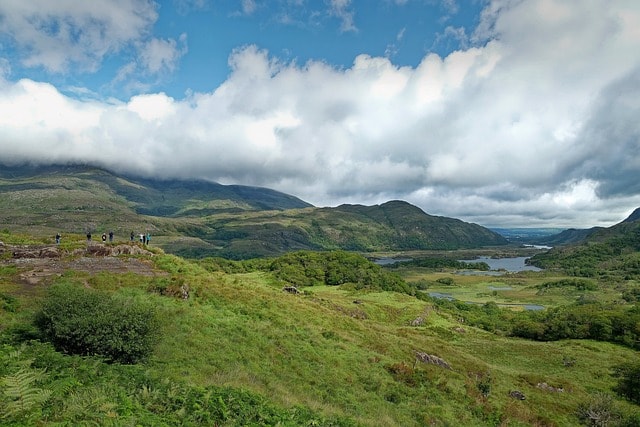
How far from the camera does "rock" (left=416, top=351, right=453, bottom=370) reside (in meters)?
37.8

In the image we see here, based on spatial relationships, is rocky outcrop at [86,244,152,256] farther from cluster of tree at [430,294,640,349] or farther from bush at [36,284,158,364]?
cluster of tree at [430,294,640,349]

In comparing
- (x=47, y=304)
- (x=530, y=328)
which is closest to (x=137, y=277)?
(x=47, y=304)

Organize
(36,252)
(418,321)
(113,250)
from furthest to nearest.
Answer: (418,321) → (113,250) → (36,252)

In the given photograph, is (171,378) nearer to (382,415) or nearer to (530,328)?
(382,415)

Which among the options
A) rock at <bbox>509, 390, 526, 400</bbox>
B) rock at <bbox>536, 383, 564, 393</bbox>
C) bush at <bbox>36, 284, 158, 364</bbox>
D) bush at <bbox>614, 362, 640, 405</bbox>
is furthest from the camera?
bush at <bbox>614, 362, 640, 405</bbox>

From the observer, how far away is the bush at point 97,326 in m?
18.8

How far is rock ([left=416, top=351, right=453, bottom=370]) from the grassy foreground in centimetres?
72

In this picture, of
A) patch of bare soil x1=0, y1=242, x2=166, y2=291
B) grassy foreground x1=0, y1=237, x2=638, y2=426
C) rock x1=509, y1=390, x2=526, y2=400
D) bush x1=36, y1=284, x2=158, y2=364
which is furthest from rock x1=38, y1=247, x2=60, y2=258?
rock x1=509, y1=390, x2=526, y2=400

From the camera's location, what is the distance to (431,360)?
38281mm

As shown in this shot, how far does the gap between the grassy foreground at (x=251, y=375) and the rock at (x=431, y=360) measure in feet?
2.37

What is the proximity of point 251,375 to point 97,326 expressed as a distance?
9.48 metres

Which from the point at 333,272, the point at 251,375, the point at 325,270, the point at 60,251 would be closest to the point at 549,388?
the point at 251,375

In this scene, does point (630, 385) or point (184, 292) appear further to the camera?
point (630, 385)

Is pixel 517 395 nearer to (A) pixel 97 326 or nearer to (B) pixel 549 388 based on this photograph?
(B) pixel 549 388
